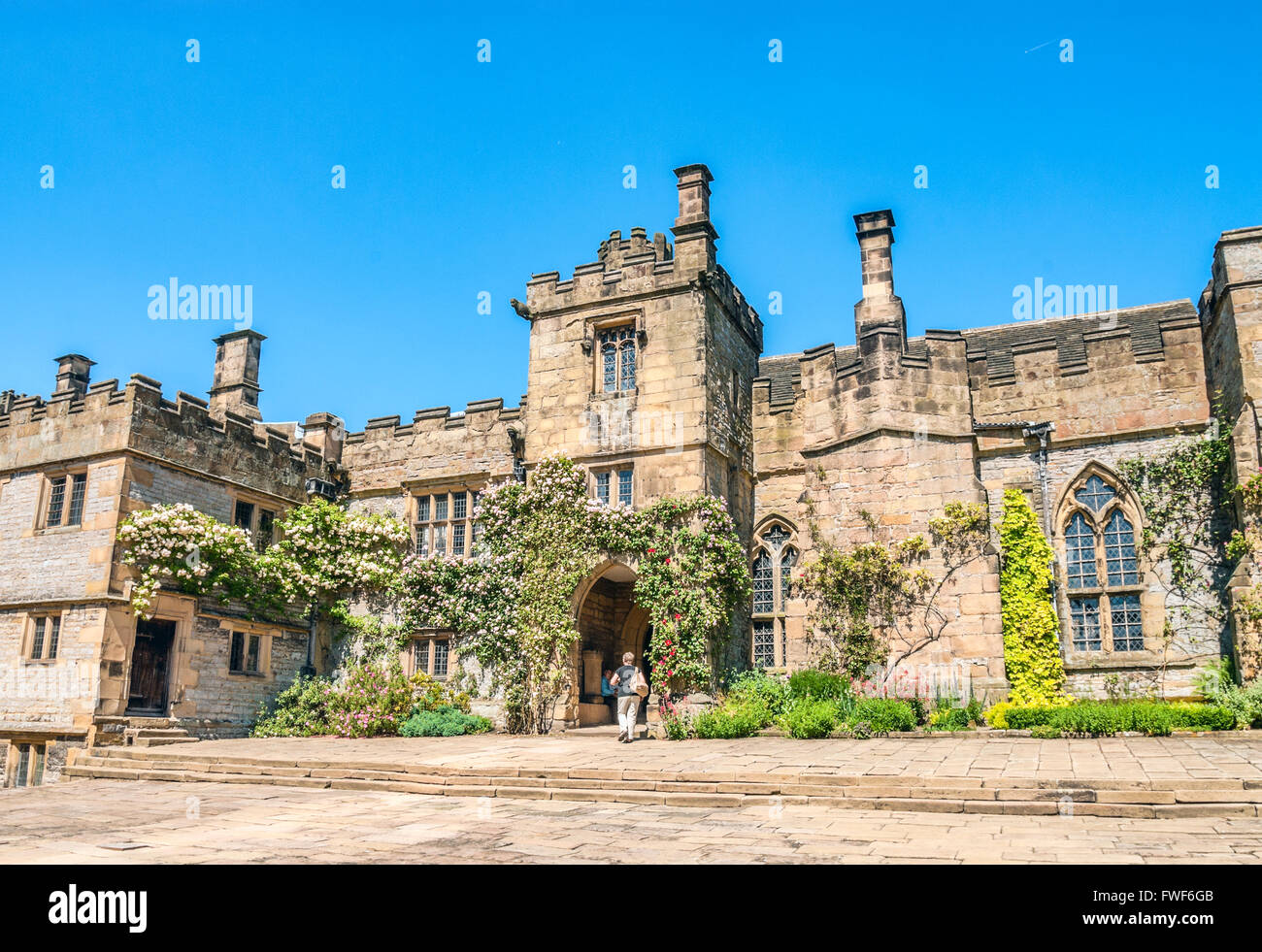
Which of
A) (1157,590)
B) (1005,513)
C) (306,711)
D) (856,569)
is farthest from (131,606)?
(1157,590)

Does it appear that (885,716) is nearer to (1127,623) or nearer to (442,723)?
(1127,623)

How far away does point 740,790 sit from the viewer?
9766 millimetres

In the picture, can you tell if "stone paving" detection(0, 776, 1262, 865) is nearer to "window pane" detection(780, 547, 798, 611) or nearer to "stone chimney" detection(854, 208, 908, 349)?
"window pane" detection(780, 547, 798, 611)

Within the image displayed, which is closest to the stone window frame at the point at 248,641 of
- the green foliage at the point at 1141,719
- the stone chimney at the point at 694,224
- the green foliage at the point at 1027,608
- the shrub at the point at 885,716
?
the stone chimney at the point at 694,224

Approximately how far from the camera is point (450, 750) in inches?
537

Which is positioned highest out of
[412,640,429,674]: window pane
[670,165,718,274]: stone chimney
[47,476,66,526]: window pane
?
[670,165,718,274]: stone chimney

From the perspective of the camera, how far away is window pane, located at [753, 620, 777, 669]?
693 inches

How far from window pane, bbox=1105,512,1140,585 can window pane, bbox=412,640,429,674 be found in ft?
41.0

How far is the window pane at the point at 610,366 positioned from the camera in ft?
58.6

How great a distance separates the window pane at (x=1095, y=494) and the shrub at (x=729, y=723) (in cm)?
654

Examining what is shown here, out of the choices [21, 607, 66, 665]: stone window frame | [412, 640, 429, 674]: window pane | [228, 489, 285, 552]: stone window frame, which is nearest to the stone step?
[21, 607, 66, 665]: stone window frame

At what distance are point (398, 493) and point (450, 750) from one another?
7727 mm

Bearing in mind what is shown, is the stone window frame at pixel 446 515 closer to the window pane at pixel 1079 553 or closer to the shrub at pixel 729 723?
the shrub at pixel 729 723
